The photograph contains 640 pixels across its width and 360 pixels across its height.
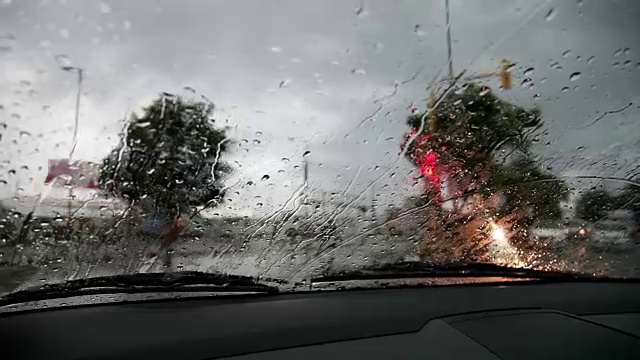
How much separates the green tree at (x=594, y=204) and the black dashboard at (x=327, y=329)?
105cm

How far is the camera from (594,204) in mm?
4949

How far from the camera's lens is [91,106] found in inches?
132

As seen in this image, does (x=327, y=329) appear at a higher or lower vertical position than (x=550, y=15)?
lower

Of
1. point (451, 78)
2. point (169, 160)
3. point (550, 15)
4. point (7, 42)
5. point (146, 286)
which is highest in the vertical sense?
point (550, 15)

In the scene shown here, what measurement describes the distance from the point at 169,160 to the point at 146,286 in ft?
2.94

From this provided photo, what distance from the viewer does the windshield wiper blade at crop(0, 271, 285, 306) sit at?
3549mm

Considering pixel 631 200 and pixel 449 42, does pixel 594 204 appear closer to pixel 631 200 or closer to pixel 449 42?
pixel 631 200

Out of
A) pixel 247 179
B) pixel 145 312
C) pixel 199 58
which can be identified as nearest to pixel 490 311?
pixel 247 179

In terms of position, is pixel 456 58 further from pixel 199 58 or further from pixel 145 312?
pixel 145 312

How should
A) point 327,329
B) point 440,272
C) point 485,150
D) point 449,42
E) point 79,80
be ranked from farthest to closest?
1. point 485,150
2. point 440,272
3. point 449,42
4. point 327,329
5. point 79,80

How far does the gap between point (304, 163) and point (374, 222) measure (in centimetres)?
83

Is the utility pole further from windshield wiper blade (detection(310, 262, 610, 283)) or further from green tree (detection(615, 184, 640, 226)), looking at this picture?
green tree (detection(615, 184, 640, 226))

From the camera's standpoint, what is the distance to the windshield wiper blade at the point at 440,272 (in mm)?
4230

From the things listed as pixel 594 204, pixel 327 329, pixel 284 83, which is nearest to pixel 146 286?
pixel 327 329
